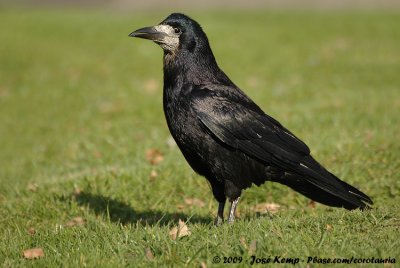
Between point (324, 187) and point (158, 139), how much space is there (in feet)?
13.2

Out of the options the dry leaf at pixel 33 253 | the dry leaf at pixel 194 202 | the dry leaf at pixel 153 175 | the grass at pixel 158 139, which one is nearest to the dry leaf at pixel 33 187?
the grass at pixel 158 139

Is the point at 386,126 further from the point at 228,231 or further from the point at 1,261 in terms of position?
the point at 1,261

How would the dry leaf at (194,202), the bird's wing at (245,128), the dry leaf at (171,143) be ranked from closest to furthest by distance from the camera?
the bird's wing at (245,128)
the dry leaf at (194,202)
the dry leaf at (171,143)

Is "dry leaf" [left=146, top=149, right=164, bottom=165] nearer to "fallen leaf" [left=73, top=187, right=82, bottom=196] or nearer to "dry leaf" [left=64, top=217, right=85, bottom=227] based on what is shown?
"fallen leaf" [left=73, top=187, right=82, bottom=196]

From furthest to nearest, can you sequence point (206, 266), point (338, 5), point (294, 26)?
point (338, 5) < point (294, 26) < point (206, 266)

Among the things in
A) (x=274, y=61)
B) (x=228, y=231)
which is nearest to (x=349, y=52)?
(x=274, y=61)

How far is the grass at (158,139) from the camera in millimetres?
4305

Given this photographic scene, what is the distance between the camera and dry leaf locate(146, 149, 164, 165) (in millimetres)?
7438

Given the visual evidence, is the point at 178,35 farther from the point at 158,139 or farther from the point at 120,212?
the point at 158,139

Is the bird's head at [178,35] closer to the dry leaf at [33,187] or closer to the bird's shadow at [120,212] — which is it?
the bird's shadow at [120,212]

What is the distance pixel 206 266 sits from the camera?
389 centimetres

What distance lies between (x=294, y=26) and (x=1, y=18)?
9.97 m

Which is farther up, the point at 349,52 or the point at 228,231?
the point at 349,52

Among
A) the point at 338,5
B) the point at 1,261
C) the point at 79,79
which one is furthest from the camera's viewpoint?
the point at 338,5
